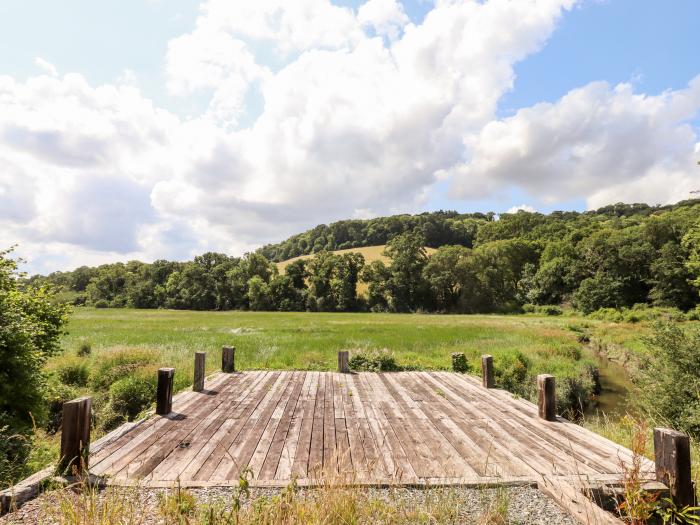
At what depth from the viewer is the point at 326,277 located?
71.4 metres

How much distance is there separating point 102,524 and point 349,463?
2.86 metres

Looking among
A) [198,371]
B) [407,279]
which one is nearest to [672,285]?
[407,279]

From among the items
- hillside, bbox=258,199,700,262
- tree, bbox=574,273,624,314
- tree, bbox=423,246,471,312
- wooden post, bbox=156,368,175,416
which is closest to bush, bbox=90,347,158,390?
wooden post, bbox=156,368,175,416

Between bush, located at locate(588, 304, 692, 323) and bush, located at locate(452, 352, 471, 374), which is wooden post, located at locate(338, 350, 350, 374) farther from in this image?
bush, located at locate(588, 304, 692, 323)

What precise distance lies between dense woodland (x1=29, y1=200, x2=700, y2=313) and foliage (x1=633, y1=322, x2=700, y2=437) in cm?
4760

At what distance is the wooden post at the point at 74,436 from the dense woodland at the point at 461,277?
197 feet

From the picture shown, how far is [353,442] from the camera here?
5504 millimetres

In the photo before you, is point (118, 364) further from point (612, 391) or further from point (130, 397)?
point (612, 391)

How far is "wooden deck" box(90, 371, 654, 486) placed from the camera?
14.4ft

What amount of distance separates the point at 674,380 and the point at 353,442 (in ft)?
31.7

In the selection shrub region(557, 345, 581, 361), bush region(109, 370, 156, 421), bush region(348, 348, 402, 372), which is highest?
bush region(348, 348, 402, 372)

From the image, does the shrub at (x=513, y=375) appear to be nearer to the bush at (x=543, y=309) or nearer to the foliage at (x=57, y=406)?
the foliage at (x=57, y=406)

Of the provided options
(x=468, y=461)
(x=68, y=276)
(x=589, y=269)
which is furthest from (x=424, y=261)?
(x=68, y=276)

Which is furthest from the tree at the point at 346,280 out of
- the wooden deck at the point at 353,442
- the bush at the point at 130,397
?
the wooden deck at the point at 353,442
